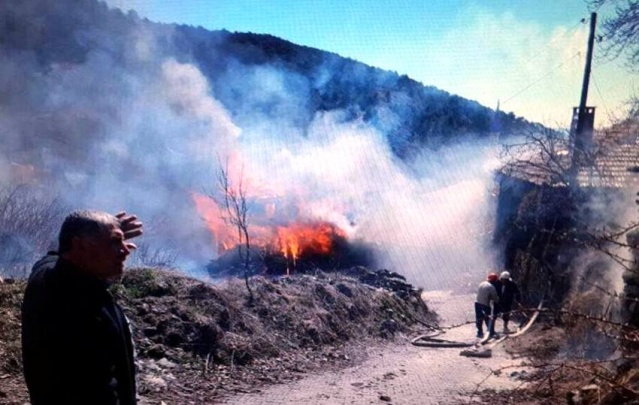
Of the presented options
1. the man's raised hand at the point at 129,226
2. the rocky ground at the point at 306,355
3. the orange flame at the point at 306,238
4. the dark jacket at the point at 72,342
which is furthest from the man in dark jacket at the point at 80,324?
the orange flame at the point at 306,238

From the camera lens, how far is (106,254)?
2412 millimetres

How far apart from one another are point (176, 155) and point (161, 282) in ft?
70.1

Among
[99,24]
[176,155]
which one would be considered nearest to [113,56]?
[99,24]

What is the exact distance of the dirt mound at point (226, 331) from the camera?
742 cm

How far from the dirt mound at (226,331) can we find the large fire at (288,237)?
5261 mm

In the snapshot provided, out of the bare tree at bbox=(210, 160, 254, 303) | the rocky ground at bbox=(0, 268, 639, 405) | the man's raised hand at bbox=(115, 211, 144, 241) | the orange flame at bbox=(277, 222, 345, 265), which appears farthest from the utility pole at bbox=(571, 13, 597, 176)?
the man's raised hand at bbox=(115, 211, 144, 241)

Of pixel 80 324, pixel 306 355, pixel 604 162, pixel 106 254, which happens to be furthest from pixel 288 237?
pixel 80 324

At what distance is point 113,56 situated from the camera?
116 feet

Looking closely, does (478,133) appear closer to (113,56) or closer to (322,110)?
(322,110)

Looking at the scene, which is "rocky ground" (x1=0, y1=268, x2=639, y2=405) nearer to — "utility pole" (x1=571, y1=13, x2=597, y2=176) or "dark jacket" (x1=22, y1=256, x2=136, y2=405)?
"dark jacket" (x1=22, y1=256, x2=136, y2=405)

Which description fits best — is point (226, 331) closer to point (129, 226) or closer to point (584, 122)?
point (129, 226)

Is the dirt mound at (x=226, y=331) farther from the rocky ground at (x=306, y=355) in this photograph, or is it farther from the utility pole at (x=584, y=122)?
the utility pole at (x=584, y=122)

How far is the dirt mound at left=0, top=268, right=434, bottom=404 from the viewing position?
7.42 meters

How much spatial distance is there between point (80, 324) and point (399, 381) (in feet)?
25.1
